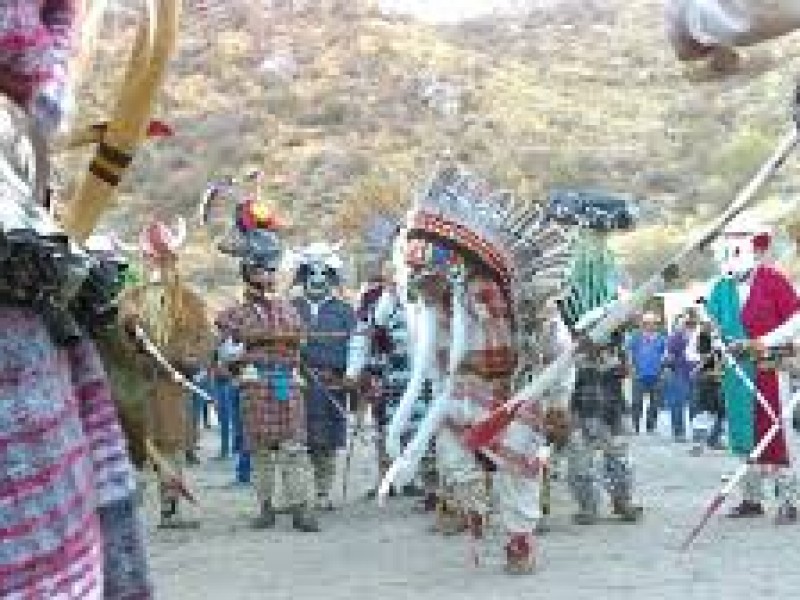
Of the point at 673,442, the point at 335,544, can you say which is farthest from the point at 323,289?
the point at 673,442

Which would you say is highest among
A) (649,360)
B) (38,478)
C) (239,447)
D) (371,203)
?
(371,203)

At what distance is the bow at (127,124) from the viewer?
282cm

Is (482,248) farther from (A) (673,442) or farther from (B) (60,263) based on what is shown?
(A) (673,442)

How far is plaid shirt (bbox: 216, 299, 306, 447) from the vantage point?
404 inches

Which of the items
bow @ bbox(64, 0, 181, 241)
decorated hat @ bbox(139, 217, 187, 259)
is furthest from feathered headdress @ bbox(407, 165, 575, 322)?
bow @ bbox(64, 0, 181, 241)

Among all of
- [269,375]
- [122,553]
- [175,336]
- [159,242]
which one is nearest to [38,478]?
[122,553]

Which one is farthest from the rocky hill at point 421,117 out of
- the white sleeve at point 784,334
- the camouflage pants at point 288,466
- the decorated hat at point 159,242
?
the white sleeve at point 784,334

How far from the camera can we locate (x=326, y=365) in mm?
12789

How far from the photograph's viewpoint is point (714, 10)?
119 inches

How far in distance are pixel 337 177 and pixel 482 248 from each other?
37496 millimetres

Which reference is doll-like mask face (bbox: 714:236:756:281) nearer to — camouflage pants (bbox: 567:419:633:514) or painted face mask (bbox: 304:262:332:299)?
camouflage pants (bbox: 567:419:633:514)

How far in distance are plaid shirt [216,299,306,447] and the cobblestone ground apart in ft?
1.93

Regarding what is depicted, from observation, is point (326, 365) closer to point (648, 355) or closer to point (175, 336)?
point (175, 336)

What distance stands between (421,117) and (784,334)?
4118 cm
